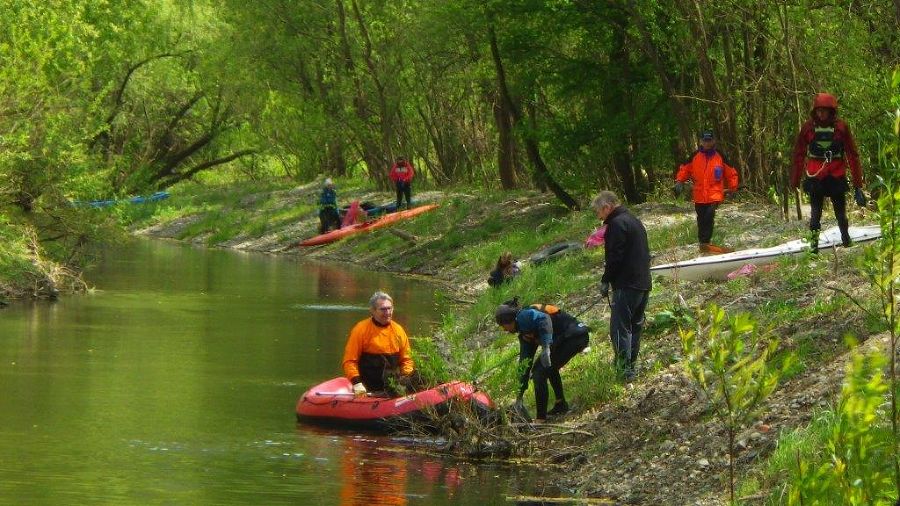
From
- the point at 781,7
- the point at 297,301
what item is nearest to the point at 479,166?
the point at 297,301

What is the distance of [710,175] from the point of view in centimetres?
2095

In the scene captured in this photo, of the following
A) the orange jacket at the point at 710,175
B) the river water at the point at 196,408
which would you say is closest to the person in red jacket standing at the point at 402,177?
the river water at the point at 196,408

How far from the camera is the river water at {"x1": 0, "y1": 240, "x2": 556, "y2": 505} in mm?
12500

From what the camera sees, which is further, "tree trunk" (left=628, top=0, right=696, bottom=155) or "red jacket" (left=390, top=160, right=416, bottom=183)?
"red jacket" (left=390, top=160, right=416, bottom=183)

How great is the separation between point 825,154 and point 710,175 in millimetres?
4490

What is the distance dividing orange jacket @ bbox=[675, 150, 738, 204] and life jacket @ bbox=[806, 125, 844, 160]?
14.5 ft

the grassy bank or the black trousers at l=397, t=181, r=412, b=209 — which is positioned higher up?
the black trousers at l=397, t=181, r=412, b=209

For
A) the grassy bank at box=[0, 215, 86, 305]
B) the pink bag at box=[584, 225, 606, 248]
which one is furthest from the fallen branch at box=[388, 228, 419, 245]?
the pink bag at box=[584, 225, 606, 248]

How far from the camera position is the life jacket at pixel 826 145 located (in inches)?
645

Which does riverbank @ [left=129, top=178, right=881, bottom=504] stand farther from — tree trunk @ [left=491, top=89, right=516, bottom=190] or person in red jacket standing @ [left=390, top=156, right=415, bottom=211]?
person in red jacket standing @ [left=390, top=156, right=415, bottom=211]

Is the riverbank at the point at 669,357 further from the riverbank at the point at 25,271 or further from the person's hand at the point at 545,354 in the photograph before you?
the riverbank at the point at 25,271

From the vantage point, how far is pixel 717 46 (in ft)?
92.2

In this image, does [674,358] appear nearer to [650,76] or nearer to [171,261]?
[650,76]

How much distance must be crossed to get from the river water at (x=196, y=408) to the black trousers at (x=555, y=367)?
47.9 inches
